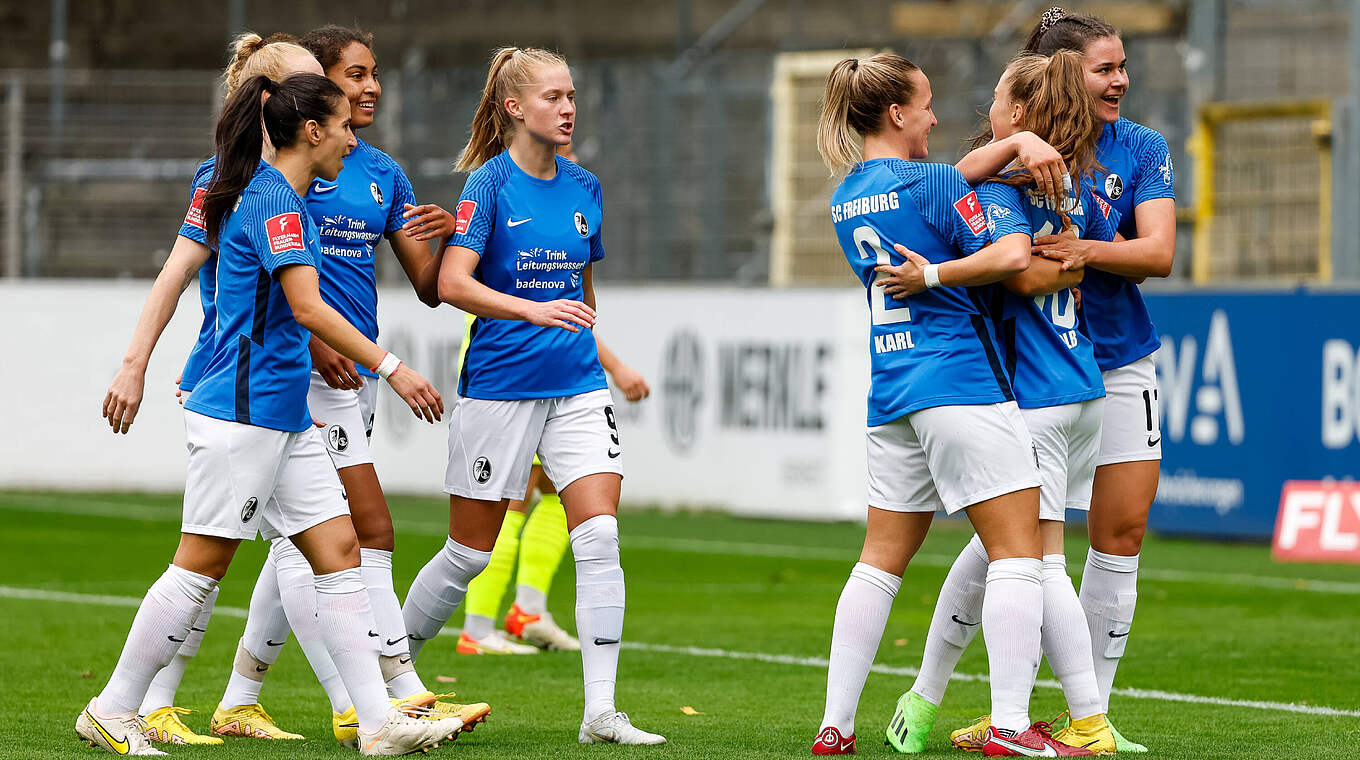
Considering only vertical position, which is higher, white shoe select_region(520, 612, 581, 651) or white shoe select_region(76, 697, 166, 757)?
white shoe select_region(76, 697, 166, 757)

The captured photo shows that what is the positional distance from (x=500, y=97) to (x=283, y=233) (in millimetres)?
984

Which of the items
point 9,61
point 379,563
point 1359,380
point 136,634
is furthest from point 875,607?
point 9,61

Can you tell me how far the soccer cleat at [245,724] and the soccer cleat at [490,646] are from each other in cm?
222

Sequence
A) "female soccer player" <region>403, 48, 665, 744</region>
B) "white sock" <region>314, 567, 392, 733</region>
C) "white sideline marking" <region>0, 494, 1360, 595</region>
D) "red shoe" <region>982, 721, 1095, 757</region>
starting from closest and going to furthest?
"red shoe" <region>982, 721, 1095, 757</region> → "white sock" <region>314, 567, 392, 733</region> → "female soccer player" <region>403, 48, 665, 744</region> → "white sideline marking" <region>0, 494, 1360, 595</region>

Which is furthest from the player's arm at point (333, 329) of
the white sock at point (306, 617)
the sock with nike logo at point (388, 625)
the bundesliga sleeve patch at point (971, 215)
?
the bundesliga sleeve patch at point (971, 215)

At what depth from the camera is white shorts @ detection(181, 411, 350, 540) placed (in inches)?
201

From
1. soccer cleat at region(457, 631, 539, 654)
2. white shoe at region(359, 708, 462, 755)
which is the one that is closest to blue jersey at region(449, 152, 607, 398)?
white shoe at region(359, 708, 462, 755)

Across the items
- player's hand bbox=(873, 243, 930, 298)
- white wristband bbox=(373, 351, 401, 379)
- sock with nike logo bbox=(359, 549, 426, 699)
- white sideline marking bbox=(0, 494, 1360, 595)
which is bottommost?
white sideline marking bbox=(0, 494, 1360, 595)

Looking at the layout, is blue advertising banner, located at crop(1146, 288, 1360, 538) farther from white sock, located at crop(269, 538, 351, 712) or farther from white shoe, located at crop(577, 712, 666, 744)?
white sock, located at crop(269, 538, 351, 712)

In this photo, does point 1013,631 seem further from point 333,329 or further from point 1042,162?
point 333,329

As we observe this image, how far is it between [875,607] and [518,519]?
138 inches

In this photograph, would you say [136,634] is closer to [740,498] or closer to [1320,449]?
[1320,449]

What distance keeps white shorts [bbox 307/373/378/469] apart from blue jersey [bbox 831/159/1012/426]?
1.61 m

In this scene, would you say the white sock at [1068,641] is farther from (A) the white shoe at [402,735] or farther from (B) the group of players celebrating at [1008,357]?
(A) the white shoe at [402,735]
